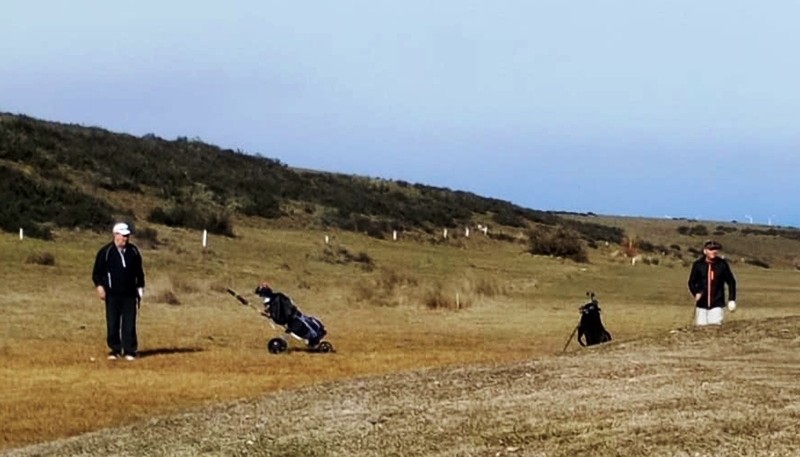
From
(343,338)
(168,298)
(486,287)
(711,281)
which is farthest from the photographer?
(486,287)

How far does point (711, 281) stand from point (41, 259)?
1954 centimetres

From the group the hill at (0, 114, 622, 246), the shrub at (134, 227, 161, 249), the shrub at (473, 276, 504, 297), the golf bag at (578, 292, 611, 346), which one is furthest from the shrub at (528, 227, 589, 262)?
the golf bag at (578, 292, 611, 346)

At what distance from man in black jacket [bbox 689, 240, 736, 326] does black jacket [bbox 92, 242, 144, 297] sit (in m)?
7.01

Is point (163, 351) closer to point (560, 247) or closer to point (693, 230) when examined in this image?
point (560, 247)

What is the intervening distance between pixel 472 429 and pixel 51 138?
5409cm

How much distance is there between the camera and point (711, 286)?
17422 millimetres

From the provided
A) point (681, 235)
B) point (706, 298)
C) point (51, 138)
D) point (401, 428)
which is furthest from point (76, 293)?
point (681, 235)

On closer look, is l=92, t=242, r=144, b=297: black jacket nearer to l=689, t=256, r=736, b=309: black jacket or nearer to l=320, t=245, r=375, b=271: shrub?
l=689, t=256, r=736, b=309: black jacket

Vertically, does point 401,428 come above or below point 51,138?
below

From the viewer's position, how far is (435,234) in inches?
2579

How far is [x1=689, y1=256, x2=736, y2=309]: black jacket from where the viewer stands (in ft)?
56.9

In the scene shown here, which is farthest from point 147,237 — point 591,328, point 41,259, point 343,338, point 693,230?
point 693,230

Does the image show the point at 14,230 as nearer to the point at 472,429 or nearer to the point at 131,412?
the point at 131,412

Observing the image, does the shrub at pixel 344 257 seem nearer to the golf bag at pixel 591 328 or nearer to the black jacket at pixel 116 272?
the golf bag at pixel 591 328
